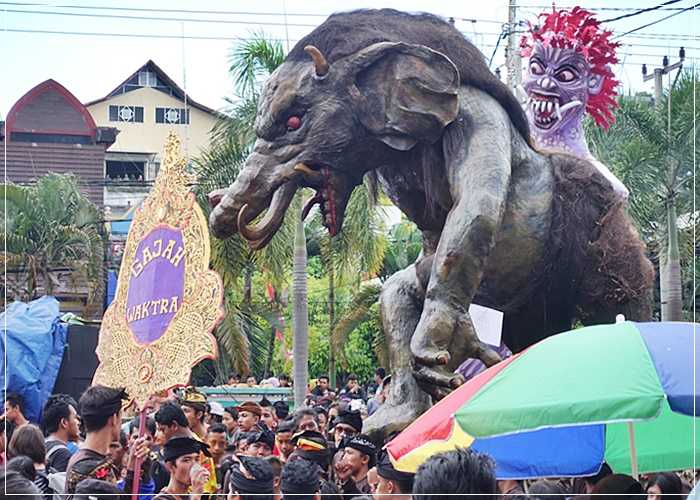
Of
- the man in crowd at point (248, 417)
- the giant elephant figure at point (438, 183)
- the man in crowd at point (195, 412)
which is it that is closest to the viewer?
the giant elephant figure at point (438, 183)

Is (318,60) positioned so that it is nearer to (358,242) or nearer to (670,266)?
(670,266)

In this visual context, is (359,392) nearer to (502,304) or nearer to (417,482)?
(502,304)

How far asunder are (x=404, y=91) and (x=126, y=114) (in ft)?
108

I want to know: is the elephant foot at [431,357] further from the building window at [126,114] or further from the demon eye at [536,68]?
the building window at [126,114]

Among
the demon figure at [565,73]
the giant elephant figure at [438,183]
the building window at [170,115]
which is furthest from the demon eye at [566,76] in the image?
the building window at [170,115]

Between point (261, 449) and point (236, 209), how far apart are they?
4.49 feet

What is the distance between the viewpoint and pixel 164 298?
23.1 feet

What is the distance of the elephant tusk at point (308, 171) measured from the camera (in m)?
6.57

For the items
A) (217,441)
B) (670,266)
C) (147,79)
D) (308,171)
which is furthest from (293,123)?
(147,79)

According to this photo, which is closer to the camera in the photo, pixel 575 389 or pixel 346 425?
pixel 575 389

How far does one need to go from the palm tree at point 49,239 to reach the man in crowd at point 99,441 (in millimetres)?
18417

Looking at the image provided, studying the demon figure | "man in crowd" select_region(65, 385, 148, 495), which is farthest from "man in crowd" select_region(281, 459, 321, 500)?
the demon figure

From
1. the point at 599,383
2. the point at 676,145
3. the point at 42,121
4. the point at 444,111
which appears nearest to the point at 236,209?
the point at 444,111

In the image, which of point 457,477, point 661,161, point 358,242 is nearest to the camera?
point 457,477
